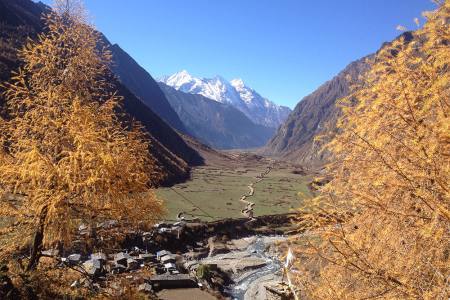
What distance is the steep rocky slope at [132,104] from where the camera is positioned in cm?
7712

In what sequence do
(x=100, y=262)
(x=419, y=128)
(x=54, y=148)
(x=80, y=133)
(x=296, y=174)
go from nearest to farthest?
(x=419, y=128)
(x=80, y=133)
(x=54, y=148)
(x=100, y=262)
(x=296, y=174)

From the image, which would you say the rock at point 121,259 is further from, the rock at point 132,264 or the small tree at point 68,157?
the small tree at point 68,157

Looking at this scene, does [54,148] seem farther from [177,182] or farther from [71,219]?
[177,182]

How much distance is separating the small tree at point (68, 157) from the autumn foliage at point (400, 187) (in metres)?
5.62

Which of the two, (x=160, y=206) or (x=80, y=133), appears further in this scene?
(x=160, y=206)

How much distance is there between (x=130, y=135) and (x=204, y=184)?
82.4 meters

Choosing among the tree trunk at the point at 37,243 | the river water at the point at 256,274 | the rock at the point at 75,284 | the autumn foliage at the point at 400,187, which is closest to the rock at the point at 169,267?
the river water at the point at 256,274

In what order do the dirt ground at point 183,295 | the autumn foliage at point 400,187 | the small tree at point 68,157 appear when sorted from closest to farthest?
the autumn foliage at point 400,187, the small tree at point 68,157, the dirt ground at point 183,295

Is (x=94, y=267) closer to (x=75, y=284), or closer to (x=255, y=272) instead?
(x=75, y=284)

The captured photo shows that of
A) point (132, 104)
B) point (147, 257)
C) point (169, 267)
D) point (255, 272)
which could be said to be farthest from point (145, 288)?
point (132, 104)

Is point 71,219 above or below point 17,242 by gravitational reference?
above

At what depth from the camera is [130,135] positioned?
1195cm

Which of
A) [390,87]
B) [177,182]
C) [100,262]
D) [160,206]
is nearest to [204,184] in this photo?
[177,182]

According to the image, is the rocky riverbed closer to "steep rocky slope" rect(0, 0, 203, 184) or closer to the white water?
the white water
